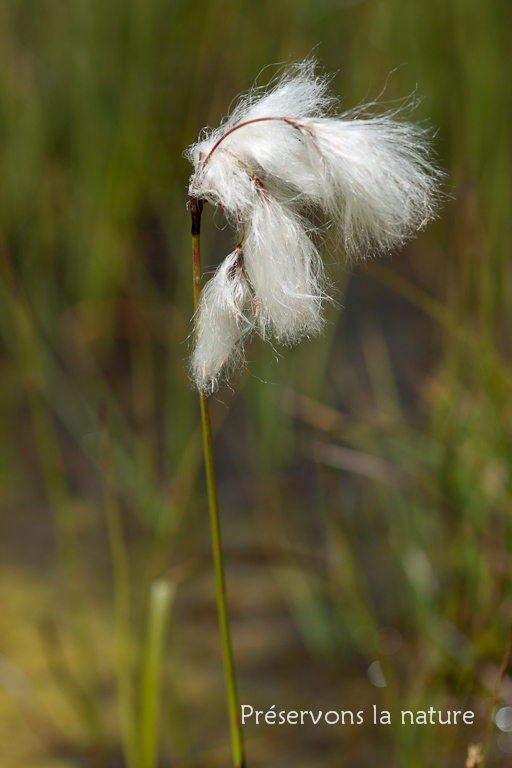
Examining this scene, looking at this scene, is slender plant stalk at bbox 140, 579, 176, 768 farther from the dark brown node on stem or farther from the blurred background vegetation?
the dark brown node on stem

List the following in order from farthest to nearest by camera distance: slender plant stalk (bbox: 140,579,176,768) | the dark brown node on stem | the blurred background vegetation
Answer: the blurred background vegetation
slender plant stalk (bbox: 140,579,176,768)
the dark brown node on stem

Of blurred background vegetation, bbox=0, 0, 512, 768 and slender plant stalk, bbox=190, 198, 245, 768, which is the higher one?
blurred background vegetation, bbox=0, 0, 512, 768

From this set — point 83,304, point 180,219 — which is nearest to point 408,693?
point 180,219

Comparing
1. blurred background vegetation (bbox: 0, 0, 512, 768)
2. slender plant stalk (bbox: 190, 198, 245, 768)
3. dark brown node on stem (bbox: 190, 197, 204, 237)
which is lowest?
slender plant stalk (bbox: 190, 198, 245, 768)

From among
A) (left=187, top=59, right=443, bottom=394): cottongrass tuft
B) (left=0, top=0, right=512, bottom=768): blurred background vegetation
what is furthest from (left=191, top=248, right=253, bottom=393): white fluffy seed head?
(left=0, top=0, right=512, bottom=768): blurred background vegetation

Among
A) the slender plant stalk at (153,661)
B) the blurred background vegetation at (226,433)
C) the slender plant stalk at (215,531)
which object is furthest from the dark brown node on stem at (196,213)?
the slender plant stalk at (153,661)

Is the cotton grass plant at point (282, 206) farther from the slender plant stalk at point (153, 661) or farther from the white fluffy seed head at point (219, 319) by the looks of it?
the slender plant stalk at point (153, 661)

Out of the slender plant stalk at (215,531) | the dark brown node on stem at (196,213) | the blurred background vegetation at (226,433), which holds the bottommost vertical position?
the slender plant stalk at (215,531)
